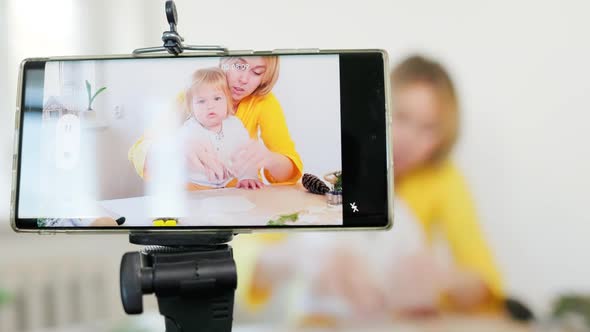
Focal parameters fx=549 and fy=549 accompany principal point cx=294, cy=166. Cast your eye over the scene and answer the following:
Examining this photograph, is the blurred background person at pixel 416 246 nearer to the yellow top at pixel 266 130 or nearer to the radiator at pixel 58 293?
the radiator at pixel 58 293

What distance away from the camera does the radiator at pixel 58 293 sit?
1.37m

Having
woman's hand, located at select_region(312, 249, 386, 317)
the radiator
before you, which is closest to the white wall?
the radiator

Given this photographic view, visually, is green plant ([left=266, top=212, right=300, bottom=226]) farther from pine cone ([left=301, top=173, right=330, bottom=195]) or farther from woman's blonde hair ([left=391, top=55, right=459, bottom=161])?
woman's blonde hair ([left=391, top=55, right=459, bottom=161])

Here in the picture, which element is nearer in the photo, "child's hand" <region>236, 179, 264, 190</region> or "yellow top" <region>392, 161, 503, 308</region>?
"child's hand" <region>236, 179, 264, 190</region>

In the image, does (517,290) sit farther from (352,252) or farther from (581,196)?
(352,252)

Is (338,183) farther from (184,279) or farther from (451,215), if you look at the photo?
(451,215)

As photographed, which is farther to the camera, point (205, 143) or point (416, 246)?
point (416, 246)

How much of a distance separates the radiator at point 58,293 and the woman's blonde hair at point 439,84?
2.92ft

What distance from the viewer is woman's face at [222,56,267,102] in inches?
19.5

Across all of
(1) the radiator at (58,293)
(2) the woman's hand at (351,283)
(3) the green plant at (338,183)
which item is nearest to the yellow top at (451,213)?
(2) the woman's hand at (351,283)

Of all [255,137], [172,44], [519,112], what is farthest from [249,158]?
[519,112]

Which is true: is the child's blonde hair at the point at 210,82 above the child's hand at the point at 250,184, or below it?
above

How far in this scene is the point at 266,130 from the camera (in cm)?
50

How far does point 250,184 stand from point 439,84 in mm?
1003
